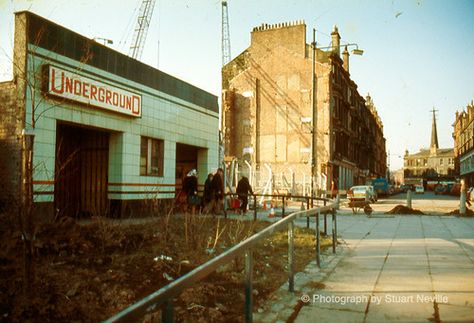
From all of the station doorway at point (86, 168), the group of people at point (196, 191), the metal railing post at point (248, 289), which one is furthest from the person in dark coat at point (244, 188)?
the metal railing post at point (248, 289)

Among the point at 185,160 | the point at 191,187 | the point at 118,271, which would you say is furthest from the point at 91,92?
the point at 185,160

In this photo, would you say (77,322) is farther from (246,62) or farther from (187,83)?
(246,62)

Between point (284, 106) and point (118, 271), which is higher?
point (284, 106)

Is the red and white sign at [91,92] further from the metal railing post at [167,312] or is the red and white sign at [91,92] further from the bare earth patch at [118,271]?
the metal railing post at [167,312]

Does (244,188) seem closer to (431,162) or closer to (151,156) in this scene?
(151,156)

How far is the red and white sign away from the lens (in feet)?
34.2

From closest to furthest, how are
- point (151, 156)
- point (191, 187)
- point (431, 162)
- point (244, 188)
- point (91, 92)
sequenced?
point (91, 92) → point (191, 187) → point (151, 156) → point (244, 188) → point (431, 162)

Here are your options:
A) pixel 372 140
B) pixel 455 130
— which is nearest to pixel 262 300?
pixel 372 140

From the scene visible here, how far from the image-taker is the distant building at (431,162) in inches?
4764

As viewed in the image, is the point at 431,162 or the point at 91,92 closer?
the point at 91,92

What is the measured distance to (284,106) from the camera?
132ft

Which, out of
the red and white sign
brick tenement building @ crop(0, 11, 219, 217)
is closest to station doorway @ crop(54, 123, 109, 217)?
brick tenement building @ crop(0, 11, 219, 217)

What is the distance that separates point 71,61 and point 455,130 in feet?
328

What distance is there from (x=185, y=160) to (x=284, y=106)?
2258 cm
